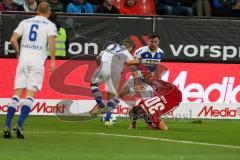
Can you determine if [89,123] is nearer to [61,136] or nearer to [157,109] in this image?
[157,109]

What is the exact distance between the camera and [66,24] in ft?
78.7

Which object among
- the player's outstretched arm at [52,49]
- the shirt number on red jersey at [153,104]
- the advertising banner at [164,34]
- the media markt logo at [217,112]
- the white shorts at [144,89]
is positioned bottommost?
the media markt logo at [217,112]

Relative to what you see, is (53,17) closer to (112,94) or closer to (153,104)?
(112,94)

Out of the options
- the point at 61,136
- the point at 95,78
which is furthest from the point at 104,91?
the point at 61,136

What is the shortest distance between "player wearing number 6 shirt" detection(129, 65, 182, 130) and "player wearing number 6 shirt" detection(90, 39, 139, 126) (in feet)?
1.79

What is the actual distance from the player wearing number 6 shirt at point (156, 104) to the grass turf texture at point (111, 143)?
11.9 inches

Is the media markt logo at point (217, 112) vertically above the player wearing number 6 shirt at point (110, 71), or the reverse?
the player wearing number 6 shirt at point (110, 71)

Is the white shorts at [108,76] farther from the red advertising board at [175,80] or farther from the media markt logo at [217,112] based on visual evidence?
the media markt logo at [217,112]

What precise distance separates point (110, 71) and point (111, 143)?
6.69 metres

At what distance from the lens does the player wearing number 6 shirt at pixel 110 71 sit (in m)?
20.5

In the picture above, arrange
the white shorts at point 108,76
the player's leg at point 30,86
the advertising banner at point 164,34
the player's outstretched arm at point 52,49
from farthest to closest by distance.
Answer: the advertising banner at point 164,34 → the white shorts at point 108,76 → the player's outstretched arm at point 52,49 → the player's leg at point 30,86

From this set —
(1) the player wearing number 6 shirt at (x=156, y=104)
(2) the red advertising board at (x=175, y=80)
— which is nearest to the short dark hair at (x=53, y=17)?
(2) the red advertising board at (x=175, y=80)

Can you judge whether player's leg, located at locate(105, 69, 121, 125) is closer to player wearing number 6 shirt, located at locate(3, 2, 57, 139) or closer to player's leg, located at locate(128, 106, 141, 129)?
player's leg, located at locate(128, 106, 141, 129)

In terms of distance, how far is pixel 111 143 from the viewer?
14375mm
